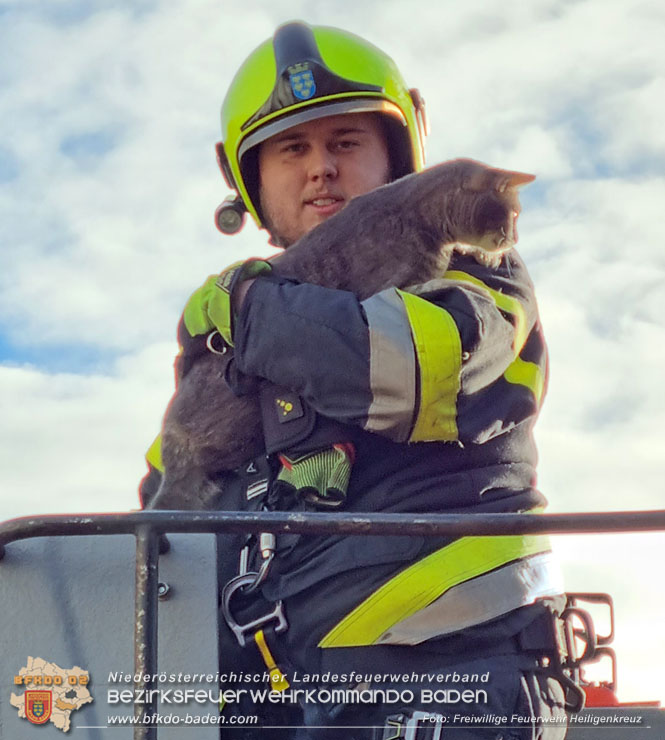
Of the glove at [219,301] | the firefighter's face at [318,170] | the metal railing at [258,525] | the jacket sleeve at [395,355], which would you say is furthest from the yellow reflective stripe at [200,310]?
the metal railing at [258,525]

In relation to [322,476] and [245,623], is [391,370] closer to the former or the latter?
[322,476]

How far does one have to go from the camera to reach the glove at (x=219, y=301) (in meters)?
2.88

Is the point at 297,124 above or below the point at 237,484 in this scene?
above

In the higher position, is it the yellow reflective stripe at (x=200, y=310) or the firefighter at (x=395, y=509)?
the yellow reflective stripe at (x=200, y=310)

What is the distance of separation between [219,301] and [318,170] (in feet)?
2.11

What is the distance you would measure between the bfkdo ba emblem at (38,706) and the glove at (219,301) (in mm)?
1164

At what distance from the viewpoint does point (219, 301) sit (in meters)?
3.01

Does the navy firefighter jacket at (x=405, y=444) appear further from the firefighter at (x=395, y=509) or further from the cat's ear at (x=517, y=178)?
the cat's ear at (x=517, y=178)

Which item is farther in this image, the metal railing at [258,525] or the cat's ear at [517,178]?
the cat's ear at [517,178]

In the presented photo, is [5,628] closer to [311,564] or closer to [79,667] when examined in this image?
[79,667]

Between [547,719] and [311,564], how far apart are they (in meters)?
0.65

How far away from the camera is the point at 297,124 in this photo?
349 cm

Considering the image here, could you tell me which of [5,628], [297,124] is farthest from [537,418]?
[5,628]

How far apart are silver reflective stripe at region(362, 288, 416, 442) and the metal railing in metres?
0.67
